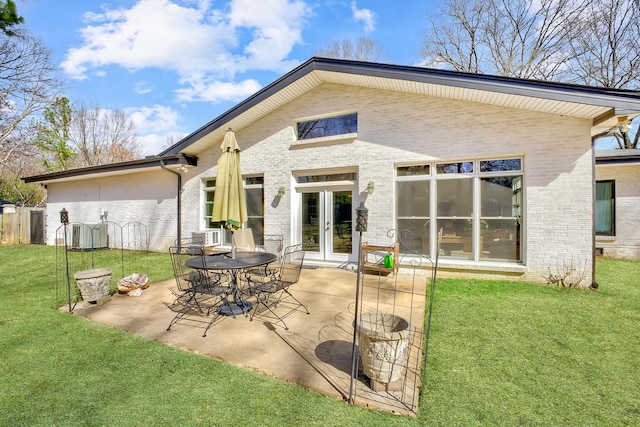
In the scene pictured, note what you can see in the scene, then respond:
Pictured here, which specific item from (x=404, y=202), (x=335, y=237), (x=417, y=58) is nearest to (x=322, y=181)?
(x=335, y=237)

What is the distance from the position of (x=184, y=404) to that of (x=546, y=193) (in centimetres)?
721

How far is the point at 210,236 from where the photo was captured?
9.95 metres

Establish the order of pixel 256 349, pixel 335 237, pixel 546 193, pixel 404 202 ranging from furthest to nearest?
pixel 335 237
pixel 404 202
pixel 546 193
pixel 256 349

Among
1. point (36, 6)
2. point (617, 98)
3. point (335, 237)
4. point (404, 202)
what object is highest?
point (36, 6)

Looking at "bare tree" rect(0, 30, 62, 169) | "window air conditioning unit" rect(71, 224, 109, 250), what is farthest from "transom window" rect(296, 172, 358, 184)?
"bare tree" rect(0, 30, 62, 169)

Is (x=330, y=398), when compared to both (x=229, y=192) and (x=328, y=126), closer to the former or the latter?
(x=229, y=192)

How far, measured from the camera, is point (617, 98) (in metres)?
5.06

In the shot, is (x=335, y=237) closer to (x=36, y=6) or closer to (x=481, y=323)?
(x=481, y=323)

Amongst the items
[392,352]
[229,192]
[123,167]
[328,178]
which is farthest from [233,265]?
[123,167]

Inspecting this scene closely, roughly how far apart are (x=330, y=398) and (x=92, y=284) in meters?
4.90

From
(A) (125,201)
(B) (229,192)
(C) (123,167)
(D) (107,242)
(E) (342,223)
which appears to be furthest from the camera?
(D) (107,242)

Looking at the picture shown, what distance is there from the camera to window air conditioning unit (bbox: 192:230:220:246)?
977 centimetres

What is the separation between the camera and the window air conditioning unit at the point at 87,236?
38.4ft

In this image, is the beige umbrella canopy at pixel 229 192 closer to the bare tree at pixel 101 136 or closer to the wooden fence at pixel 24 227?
the wooden fence at pixel 24 227
